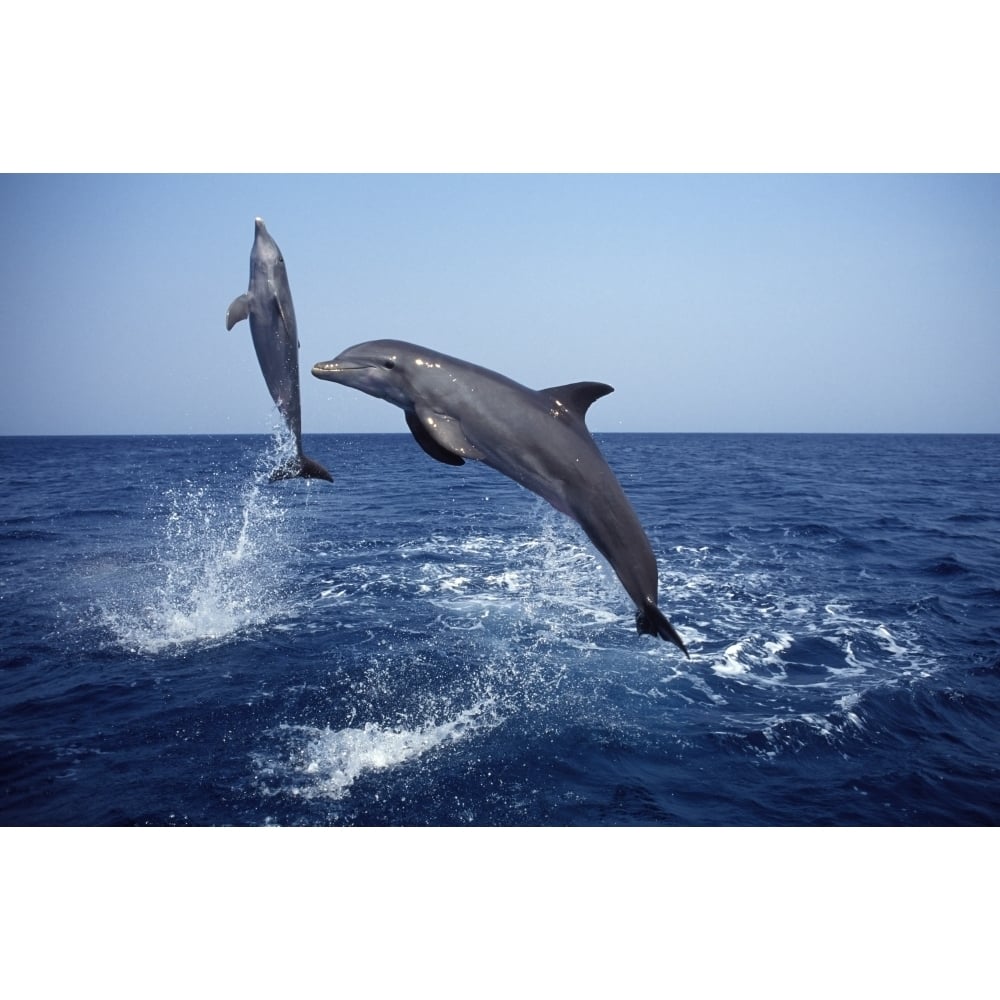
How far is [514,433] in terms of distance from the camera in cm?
492

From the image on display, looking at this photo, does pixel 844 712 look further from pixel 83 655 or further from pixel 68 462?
pixel 68 462

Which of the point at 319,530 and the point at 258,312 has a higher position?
the point at 258,312

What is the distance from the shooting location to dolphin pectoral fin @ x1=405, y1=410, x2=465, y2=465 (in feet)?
15.8

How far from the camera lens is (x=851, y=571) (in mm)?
20875

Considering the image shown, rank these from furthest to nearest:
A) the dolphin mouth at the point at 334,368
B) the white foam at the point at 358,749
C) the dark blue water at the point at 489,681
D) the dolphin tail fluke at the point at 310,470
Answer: the white foam at the point at 358,749 < the dark blue water at the point at 489,681 < the dolphin tail fluke at the point at 310,470 < the dolphin mouth at the point at 334,368

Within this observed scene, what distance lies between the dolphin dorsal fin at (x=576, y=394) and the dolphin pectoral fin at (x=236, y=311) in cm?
356

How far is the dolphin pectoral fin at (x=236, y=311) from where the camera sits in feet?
23.0

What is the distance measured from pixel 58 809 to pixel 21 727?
8.96ft

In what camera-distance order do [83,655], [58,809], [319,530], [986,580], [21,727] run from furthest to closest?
1. [319,530]
2. [986,580]
3. [83,655]
4. [21,727]
5. [58,809]

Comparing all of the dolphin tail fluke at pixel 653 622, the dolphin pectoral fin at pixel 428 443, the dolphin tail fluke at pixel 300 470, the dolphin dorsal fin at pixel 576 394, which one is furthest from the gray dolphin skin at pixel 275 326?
the dolphin tail fluke at pixel 653 622

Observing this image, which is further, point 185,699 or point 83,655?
point 83,655

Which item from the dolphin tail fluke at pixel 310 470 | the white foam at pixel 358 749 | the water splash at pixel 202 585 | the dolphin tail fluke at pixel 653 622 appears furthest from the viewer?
the water splash at pixel 202 585

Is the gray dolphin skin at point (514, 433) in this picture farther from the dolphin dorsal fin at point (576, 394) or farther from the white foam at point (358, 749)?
the white foam at point (358, 749)

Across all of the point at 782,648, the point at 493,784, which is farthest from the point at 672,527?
the point at 493,784
